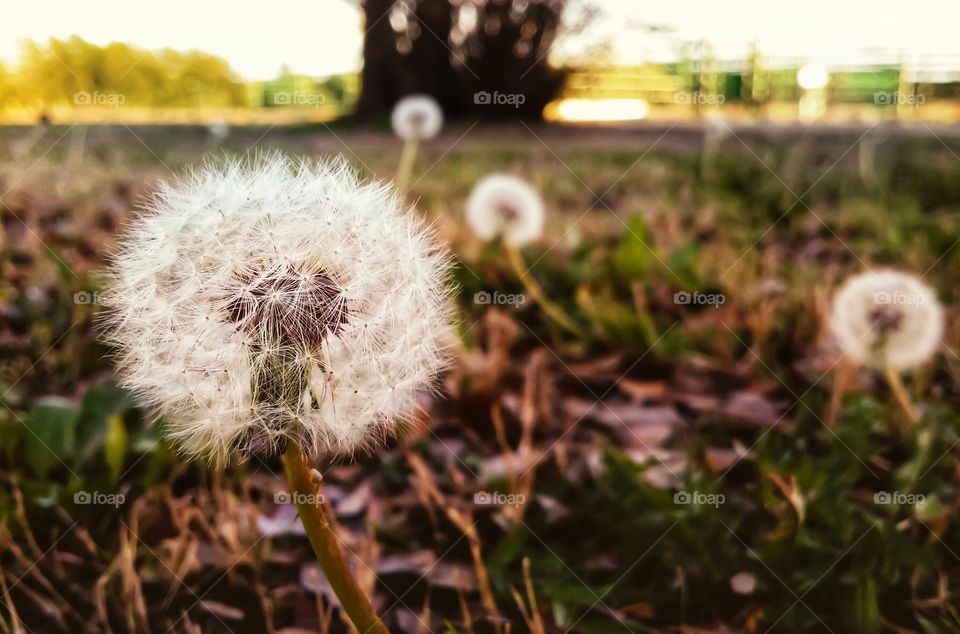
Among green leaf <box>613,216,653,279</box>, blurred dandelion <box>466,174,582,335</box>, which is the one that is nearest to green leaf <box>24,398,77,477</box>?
blurred dandelion <box>466,174,582,335</box>

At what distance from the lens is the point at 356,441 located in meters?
1.11

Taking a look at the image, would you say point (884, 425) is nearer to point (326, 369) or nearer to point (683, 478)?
point (683, 478)

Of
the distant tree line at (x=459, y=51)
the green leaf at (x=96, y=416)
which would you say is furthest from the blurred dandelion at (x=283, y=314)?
the distant tree line at (x=459, y=51)

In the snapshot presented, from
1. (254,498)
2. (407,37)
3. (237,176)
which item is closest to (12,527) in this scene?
(254,498)

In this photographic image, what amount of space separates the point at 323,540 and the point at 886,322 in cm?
173

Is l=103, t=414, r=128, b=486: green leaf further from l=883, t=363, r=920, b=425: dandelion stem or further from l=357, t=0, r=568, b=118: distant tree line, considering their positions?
l=357, t=0, r=568, b=118: distant tree line

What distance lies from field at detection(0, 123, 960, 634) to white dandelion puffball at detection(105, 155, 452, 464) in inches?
16.0

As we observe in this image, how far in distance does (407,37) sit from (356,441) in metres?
11.8

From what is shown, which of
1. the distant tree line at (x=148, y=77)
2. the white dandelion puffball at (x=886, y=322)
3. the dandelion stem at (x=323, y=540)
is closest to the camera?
the dandelion stem at (x=323, y=540)

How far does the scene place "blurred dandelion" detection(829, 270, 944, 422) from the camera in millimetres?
2172

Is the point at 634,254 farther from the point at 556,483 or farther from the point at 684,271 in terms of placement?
the point at 556,483

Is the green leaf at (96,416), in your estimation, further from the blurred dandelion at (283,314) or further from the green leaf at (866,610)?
the green leaf at (866,610)

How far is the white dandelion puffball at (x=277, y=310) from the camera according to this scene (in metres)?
1.02

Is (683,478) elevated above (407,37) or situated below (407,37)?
below
